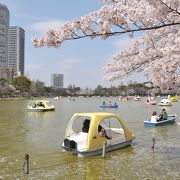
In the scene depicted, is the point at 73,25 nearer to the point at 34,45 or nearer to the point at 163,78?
the point at 34,45

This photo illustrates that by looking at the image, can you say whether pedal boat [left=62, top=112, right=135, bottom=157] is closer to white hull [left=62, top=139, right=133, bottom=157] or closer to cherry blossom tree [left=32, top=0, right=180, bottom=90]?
white hull [left=62, top=139, right=133, bottom=157]

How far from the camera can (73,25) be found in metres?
9.23

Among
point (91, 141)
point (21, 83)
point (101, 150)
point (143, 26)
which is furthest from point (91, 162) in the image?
point (21, 83)

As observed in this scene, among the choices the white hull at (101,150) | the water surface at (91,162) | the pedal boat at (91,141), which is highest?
the pedal boat at (91,141)

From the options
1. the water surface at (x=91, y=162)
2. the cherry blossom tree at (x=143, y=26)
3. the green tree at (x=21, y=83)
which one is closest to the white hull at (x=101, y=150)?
the water surface at (x=91, y=162)

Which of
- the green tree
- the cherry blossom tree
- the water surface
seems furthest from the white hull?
the green tree

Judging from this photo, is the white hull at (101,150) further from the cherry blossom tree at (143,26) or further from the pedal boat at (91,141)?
the cherry blossom tree at (143,26)

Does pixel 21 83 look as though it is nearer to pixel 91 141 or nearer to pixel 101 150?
pixel 101 150

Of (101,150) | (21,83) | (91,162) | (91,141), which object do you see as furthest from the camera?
(21,83)

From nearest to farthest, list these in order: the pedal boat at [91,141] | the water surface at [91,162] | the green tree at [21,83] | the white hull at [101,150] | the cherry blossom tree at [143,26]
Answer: the cherry blossom tree at [143,26] < the water surface at [91,162] < the white hull at [101,150] < the pedal boat at [91,141] < the green tree at [21,83]

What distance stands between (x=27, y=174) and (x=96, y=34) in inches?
269

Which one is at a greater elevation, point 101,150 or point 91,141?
point 91,141

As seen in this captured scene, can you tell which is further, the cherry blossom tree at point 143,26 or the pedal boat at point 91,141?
the pedal boat at point 91,141

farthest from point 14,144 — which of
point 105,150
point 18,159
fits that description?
point 105,150
